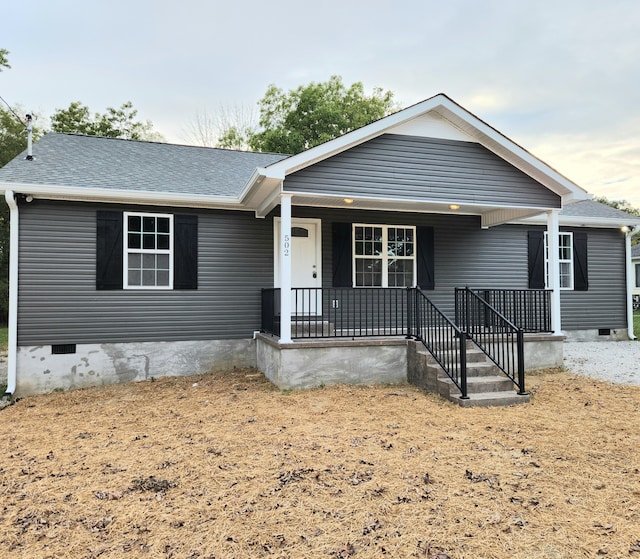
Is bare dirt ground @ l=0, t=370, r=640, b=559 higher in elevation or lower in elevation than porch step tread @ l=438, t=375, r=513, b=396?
lower

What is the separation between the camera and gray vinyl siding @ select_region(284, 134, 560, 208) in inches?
264

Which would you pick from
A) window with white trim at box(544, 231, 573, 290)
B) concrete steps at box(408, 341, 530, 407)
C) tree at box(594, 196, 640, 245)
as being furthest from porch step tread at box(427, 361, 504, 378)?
tree at box(594, 196, 640, 245)

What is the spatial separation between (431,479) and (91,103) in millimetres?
25614

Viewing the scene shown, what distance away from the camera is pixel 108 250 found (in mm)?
7340

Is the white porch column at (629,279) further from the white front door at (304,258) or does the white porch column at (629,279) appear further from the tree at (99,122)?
the tree at (99,122)

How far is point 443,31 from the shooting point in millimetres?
12117

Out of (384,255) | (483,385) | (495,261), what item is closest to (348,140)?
(384,255)

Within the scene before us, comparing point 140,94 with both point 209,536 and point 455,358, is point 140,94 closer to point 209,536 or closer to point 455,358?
point 455,358

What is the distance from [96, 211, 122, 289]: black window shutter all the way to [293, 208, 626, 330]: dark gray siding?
10.8ft

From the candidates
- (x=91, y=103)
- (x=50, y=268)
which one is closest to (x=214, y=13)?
(x=50, y=268)

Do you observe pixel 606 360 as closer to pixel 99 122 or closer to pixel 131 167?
pixel 131 167

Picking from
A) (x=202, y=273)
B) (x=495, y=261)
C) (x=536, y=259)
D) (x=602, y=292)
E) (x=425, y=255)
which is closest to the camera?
(x=202, y=273)

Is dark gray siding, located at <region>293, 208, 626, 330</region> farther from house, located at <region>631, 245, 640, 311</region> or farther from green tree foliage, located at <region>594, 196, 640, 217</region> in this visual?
green tree foliage, located at <region>594, 196, 640, 217</region>

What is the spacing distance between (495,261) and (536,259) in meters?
1.19
